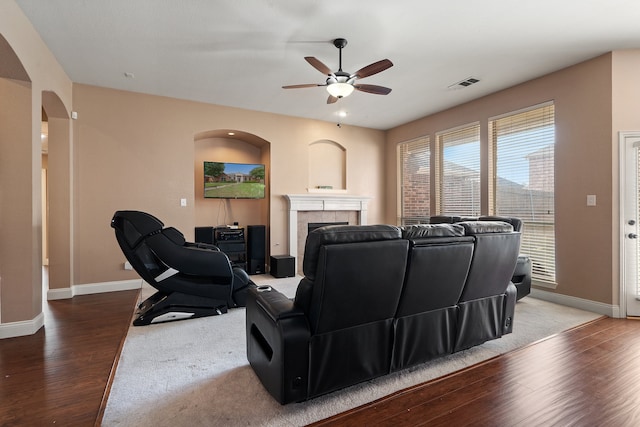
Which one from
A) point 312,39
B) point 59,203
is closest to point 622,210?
point 312,39

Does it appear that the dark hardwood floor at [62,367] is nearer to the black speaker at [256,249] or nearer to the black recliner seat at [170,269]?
the black recliner seat at [170,269]

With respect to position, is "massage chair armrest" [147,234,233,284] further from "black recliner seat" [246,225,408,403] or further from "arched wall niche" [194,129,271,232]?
"arched wall niche" [194,129,271,232]

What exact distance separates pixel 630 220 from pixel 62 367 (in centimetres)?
563

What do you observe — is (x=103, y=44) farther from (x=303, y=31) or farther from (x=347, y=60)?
(x=347, y=60)

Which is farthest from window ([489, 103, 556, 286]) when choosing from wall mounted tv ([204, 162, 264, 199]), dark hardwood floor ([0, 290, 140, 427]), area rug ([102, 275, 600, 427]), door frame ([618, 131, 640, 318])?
dark hardwood floor ([0, 290, 140, 427])

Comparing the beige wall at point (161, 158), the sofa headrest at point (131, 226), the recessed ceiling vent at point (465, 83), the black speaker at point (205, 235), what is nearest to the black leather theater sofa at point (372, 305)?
the sofa headrest at point (131, 226)

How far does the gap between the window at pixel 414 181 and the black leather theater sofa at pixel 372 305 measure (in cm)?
390

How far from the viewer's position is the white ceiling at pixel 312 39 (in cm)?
275

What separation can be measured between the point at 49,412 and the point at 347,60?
408 cm

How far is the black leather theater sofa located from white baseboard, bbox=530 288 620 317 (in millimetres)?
2142

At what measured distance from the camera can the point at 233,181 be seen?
220 inches

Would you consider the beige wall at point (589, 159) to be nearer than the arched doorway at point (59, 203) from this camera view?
Yes

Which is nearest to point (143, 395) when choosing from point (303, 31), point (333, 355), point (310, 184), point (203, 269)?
point (333, 355)

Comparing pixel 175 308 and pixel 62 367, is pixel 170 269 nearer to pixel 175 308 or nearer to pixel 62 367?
pixel 175 308
